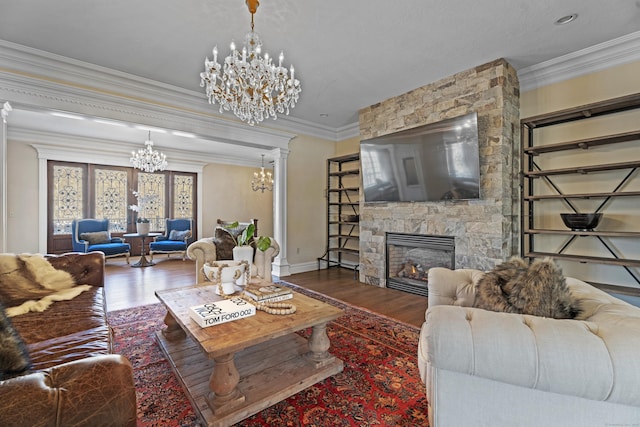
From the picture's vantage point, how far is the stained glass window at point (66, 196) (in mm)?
6047

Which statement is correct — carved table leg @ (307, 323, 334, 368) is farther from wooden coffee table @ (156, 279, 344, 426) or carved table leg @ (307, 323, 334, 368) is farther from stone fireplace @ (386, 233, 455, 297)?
stone fireplace @ (386, 233, 455, 297)

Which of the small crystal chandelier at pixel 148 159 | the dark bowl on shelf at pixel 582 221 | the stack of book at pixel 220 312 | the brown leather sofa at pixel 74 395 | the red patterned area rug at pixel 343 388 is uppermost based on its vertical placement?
the small crystal chandelier at pixel 148 159

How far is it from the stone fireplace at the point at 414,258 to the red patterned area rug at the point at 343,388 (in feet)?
4.13

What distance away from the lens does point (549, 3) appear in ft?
7.19

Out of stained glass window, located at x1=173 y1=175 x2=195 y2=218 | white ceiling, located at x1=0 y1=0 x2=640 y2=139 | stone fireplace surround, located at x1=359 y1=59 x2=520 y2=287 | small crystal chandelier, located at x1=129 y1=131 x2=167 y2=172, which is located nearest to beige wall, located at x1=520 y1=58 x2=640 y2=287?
stone fireplace surround, located at x1=359 y1=59 x2=520 y2=287

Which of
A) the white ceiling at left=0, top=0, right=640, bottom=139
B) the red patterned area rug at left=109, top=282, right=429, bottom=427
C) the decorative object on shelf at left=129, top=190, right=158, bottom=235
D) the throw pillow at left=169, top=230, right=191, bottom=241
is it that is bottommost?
the red patterned area rug at left=109, top=282, right=429, bottom=427

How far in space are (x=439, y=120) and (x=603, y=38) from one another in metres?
1.50

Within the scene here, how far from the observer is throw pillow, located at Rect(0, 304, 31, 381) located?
0.80 m

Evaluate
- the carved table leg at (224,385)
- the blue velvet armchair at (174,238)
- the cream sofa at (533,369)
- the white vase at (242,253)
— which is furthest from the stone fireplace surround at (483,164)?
the blue velvet armchair at (174,238)

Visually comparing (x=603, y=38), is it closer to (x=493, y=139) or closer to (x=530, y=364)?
(x=493, y=139)

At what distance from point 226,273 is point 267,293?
36 centimetres

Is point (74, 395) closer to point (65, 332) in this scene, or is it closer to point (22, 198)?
point (65, 332)

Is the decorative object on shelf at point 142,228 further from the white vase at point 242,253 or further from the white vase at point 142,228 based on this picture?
the white vase at point 242,253

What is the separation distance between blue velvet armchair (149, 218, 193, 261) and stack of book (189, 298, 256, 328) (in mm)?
5172
